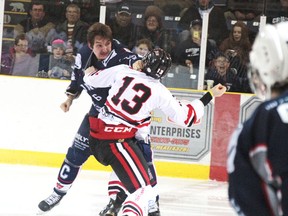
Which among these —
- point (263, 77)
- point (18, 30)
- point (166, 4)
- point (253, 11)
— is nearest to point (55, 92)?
point (18, 30)

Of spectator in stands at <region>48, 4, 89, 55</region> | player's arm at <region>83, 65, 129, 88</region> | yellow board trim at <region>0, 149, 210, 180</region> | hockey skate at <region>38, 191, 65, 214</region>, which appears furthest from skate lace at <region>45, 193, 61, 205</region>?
spectator in stands at <region>48, 4, 89, 55</region>

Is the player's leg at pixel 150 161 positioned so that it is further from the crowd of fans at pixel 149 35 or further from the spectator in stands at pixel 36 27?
the spectator in stands at pixel 36 27

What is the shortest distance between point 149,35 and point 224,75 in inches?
32.3

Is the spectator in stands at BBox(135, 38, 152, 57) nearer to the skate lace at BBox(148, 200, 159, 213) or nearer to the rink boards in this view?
the rink boards

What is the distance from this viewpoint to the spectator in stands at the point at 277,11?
7.64 metres

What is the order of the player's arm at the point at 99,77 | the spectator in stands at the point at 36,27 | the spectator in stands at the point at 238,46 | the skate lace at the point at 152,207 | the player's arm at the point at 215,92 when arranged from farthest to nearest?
the spectator in stands at the point at 36,27, the spectator in stands at the point at 238,46, the skate lace at the point at 152,207, the player's arm at the point at 99,77, the player's arm at the point at 215,92

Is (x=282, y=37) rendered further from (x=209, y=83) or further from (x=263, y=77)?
(x=209, y=83)

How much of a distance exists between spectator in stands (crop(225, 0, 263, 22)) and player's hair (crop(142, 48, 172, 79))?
361 cm

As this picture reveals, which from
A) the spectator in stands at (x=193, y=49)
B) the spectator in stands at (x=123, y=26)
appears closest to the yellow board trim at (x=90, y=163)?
the spectator in stands at (x=193, y=49)

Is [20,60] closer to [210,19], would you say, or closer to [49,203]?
[210,19]

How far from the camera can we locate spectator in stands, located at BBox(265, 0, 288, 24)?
764 centimetres

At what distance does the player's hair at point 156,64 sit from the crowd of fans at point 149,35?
3.38 meters

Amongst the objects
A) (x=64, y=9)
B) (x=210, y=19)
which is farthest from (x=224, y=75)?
(x=64, y=9)

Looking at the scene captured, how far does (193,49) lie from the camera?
301 inches
